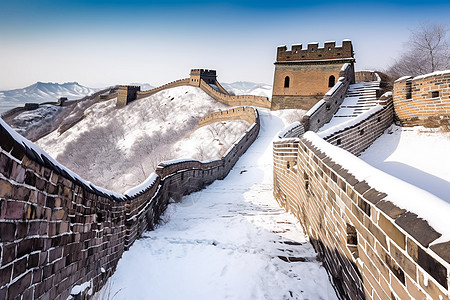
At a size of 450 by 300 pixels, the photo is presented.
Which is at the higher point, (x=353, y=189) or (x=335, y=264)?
(x=353, y=189)

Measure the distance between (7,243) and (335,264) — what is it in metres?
3.25

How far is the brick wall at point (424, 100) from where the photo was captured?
29.9 ft

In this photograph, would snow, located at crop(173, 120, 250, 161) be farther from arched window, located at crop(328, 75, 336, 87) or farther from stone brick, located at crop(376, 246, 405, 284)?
stone brick, located at crop(376, 246, 405, 284)

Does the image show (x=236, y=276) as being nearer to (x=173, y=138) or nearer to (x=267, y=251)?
(x=267, y=251)

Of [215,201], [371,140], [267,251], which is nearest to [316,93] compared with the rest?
[371,140]

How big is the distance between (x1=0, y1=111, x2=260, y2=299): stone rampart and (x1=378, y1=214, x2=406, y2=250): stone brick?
2505mm

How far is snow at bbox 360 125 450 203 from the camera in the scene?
20.5 ft

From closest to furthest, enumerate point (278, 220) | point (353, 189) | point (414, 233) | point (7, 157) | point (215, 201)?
1. point (414, 233)
2. point (7, 157)
3. point (353, 189)
4. point (278, 220)
5. point (215, 201)

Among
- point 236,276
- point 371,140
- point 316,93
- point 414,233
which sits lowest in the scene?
point 236,276

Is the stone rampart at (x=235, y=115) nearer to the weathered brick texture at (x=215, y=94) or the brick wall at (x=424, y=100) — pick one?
the weathered brick texture at (x=215, y=94)

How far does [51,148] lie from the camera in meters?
42.6

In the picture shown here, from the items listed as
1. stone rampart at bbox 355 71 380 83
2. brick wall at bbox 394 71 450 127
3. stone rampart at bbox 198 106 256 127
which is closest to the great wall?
brick wall at bbox 394 71 450 127

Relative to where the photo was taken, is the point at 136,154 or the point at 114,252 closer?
the point at 114,252

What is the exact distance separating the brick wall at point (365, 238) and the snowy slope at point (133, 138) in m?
17.1
